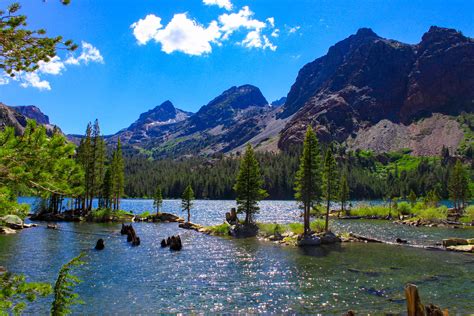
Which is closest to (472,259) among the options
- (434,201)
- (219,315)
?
(219,315)

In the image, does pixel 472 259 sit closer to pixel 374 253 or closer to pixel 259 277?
pixel 374 253

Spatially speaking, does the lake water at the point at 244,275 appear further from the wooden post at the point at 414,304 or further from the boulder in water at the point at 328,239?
the wooden post at the point at 414,304

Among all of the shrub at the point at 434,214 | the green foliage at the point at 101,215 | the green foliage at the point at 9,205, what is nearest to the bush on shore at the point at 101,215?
the green foliage at the point at 101,215

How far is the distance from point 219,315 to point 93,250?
27645mm

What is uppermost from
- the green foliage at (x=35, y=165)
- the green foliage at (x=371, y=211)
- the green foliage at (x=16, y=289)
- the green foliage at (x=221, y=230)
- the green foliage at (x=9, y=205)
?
the green foliage at (x=35, y=165)

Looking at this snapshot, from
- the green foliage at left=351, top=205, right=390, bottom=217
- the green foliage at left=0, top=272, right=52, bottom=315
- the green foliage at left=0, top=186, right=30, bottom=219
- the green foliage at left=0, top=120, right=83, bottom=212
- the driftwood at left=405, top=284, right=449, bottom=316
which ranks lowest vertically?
the green foliage at left=351, top=205, right=390, bottom=217

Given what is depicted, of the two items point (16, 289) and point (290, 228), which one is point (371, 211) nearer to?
point (290, 228)

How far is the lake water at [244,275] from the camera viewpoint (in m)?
24.8

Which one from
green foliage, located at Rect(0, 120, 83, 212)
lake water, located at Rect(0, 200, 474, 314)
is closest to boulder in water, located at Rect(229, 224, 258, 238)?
lake water, located at Rect(0, 200, 474, 314)

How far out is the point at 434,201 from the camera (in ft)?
349

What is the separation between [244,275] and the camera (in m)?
33.7

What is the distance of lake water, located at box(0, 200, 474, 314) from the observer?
81.3 ft

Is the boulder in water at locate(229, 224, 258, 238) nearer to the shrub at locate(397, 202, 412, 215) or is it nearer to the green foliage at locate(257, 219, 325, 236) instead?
the green foliage at locate(257, 219, 325, 236)

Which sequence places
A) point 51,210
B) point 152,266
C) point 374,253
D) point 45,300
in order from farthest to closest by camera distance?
point 51,210
point 374,253
point 152,266
point 45,300
